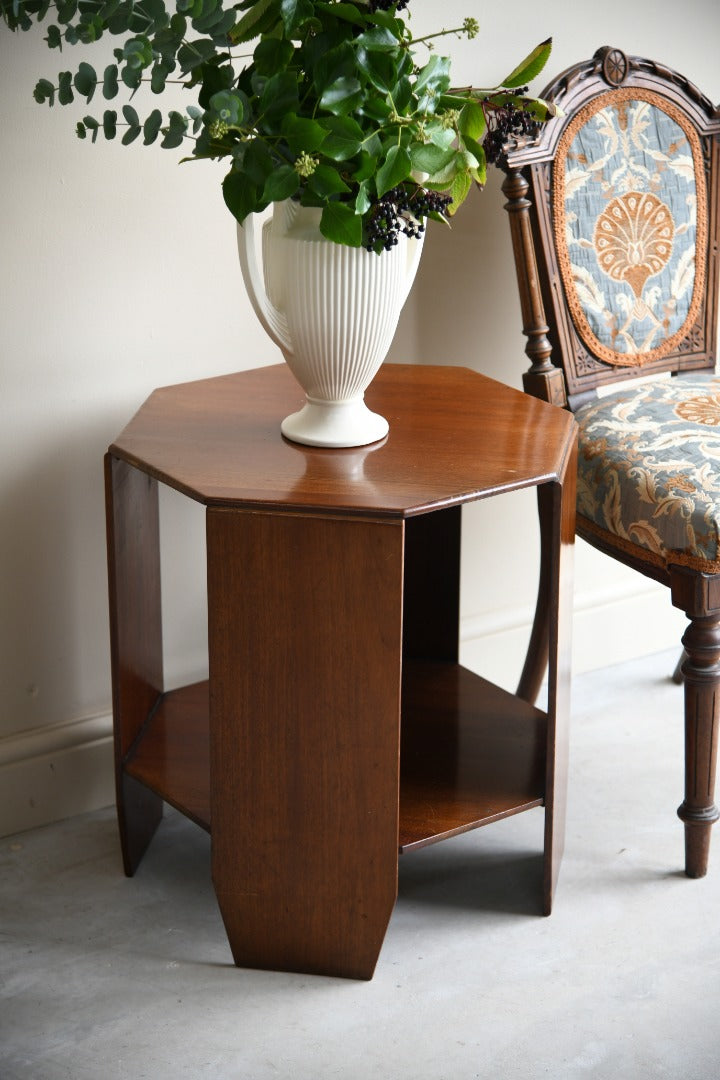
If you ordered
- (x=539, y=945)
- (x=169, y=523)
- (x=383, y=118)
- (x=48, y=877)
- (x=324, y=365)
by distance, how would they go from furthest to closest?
(x=169, y=523), (x=48, y=877), (x=539, y=945), (x=324, y=365), (x=383, y=118)

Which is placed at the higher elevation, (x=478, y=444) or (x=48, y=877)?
(x=478, y=444)

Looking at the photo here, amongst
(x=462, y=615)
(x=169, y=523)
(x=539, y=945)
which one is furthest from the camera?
(x=462, y=615)

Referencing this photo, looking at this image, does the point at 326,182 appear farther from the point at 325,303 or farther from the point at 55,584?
the point at 55,584

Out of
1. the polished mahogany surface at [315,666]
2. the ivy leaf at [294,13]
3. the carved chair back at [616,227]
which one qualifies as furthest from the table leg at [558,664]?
the ivy leaf at [294,13]

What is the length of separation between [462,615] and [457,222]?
0.61m

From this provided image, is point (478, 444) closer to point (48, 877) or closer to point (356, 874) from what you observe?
point (356, 874)

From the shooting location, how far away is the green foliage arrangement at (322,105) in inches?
45.0

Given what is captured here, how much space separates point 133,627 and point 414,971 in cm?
54

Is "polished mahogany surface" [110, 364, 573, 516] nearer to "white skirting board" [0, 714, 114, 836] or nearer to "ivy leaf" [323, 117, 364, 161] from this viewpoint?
"ivy leaf" [323, 117, 364, 161]

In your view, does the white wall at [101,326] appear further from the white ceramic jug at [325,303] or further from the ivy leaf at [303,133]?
the ivy leaf at [303,133]

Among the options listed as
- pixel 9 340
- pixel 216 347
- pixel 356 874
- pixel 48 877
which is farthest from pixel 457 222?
pixel 48 877

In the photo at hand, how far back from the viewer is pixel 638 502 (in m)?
1.49

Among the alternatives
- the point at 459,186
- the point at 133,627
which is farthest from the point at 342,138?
the point at 133,627

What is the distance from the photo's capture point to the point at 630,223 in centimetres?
172
